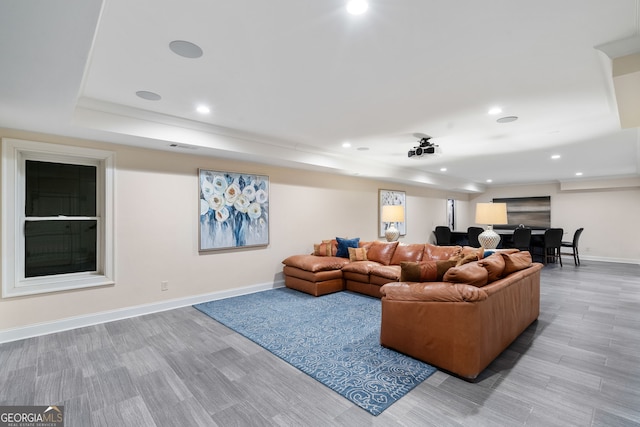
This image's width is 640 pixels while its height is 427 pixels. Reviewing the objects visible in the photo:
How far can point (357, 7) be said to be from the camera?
1.72 meters

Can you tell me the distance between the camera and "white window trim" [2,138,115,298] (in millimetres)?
3129

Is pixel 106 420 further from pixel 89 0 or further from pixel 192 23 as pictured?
pixel 192 23

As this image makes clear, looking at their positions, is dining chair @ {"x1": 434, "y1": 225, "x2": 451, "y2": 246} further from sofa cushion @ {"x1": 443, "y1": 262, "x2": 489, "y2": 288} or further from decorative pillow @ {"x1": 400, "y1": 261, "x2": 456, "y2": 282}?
sofa cushion @ {"x1": 443, "y1": 262, "x2": 489, "y2": 288}

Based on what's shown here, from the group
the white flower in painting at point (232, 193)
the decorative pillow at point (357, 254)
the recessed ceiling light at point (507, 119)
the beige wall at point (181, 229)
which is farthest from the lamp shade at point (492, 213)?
the white flower in painting at point (232, 193)

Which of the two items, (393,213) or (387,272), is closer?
(387,272)

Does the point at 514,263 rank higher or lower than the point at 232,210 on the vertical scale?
lower

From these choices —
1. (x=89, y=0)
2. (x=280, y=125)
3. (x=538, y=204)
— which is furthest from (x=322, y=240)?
(x=538, y=204)

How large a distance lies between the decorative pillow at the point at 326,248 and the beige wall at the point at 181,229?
31cm

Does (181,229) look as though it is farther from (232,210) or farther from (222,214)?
(232,210)

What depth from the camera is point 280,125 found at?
396cm

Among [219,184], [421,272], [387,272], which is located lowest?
[387,272]

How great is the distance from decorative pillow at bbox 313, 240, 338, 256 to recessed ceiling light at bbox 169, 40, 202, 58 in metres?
3.96

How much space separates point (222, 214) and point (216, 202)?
21 cm

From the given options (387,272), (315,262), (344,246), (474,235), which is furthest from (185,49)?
(474,235)
